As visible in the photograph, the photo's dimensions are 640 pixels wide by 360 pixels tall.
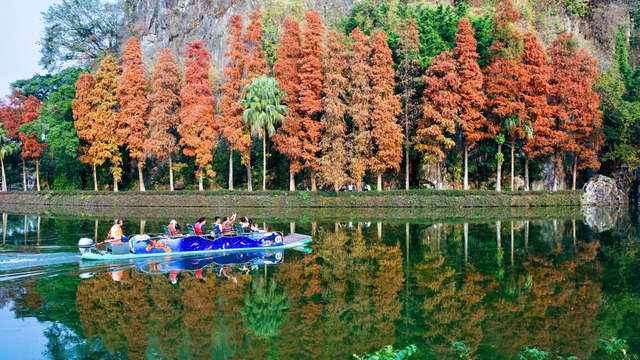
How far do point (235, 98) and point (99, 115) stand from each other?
14.6 meters

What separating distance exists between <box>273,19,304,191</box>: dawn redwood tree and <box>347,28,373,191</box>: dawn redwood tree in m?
4.35

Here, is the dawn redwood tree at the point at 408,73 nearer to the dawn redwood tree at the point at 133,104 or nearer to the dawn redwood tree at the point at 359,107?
the dawn redwood tree at the point at 359,107

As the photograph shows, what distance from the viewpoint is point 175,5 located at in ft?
191

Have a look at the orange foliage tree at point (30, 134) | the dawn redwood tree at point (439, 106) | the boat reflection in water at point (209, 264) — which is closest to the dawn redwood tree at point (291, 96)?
the dawn redwood tree at point (439, 106)

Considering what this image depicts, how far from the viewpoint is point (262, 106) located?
117 feet

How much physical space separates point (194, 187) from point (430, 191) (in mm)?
23290

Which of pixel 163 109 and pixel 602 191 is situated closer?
pixel 602 191

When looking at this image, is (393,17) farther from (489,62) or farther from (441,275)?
(441,275)

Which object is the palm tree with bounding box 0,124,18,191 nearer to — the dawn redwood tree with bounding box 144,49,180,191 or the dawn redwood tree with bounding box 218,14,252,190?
the dawn redwood tree with bounding box 144,49,180,191

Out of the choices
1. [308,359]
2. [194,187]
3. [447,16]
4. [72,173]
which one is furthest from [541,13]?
Answer: [72,173]

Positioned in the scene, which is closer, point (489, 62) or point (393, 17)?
point (489, 62)

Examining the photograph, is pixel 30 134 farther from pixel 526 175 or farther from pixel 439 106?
pixel 526 175

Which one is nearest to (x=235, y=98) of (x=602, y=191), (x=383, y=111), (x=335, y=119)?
(x=335, y=119)

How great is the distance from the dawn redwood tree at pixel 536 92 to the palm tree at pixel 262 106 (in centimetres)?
1943
